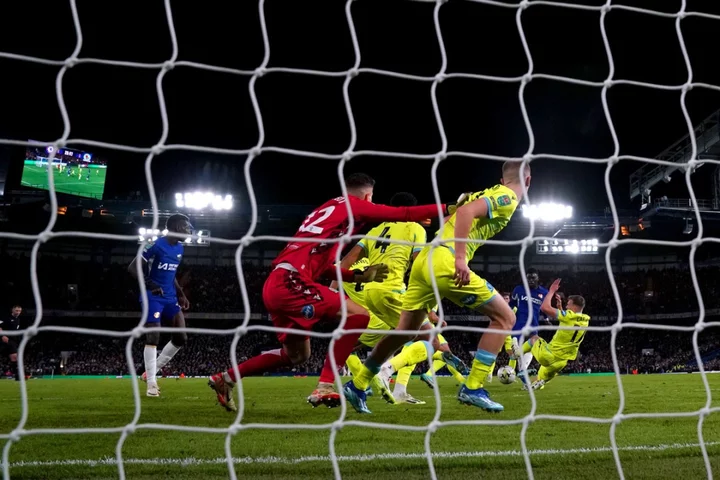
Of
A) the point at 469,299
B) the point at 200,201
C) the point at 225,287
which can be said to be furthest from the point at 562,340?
the point at 225,287

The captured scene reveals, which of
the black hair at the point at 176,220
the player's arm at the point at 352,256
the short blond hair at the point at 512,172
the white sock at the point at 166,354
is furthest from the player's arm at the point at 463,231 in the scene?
the white sock at the point at 166,354

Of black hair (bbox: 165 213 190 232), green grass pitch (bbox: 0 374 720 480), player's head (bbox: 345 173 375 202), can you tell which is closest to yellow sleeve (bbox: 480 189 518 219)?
player's head (bbox: 345 173 375 202)

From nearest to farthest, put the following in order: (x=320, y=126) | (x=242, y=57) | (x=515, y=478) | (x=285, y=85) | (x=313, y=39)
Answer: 1. (x=515, y=478)
2. (x=313, y=39)
3. (x=242, y=57)
4. (x=285, y=85)
5. (x=320, y=126)

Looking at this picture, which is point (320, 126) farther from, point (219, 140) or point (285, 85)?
point (219, 140)

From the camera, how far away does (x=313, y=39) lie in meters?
19.2

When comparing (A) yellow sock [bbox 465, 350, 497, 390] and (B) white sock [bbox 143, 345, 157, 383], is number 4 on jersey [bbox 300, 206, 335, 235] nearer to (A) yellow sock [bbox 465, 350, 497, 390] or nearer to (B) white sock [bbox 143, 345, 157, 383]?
(A) yellow sock [bbox 465, 350, 497, 390]

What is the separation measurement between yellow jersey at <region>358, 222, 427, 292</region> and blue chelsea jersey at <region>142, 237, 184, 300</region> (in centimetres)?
278

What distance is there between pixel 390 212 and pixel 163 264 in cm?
487

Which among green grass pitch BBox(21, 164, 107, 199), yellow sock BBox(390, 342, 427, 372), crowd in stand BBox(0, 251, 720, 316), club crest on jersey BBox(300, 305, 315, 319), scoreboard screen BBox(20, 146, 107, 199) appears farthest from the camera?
crowd in stand BBox(0, 251, 720, 316)

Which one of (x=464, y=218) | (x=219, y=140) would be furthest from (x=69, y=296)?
(x=464, y=218)

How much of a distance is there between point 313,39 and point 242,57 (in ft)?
8.83

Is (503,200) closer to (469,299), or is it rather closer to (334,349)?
(469,299)

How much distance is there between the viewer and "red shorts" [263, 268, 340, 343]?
5.02 m

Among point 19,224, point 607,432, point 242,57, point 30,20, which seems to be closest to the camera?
point 607,432
